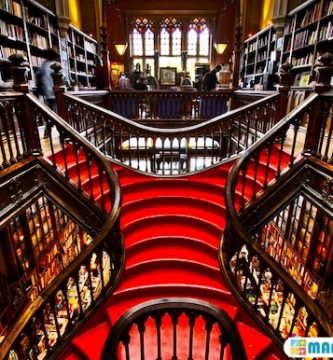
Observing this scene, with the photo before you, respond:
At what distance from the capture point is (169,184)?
4113 millimetres

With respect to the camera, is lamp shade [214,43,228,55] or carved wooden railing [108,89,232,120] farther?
lamp shade [214,43,228,55]

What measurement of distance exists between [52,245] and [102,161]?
5.48ft

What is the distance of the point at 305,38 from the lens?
5.86m

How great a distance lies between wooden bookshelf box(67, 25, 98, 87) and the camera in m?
8.32

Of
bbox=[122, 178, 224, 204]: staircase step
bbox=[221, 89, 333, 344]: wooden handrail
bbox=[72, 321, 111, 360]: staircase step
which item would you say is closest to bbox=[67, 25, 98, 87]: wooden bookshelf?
bbox=[122, 178, 224, 204]: staircase step

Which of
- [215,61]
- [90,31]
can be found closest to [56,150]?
[90,31]

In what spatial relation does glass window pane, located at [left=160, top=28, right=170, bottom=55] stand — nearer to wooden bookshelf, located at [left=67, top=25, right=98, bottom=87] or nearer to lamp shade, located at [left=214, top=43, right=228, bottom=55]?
lamp shade, located at [left=214, top=43, right=228, bottom=55]

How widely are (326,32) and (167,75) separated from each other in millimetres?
7987

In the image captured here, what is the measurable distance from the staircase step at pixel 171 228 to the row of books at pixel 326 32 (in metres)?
4.11

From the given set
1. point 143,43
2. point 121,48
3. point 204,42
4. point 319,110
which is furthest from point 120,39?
point 319,110

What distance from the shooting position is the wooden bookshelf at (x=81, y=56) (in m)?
8.32

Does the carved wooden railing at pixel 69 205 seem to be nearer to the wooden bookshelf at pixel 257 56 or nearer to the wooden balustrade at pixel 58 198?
the wooden balustrade at pixel 58 198

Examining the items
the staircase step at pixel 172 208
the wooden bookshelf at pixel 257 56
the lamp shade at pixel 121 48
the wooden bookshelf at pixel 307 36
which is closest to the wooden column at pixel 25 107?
the staircase step at pixel 172 208

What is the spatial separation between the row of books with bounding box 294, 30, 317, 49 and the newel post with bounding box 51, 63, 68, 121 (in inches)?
193
